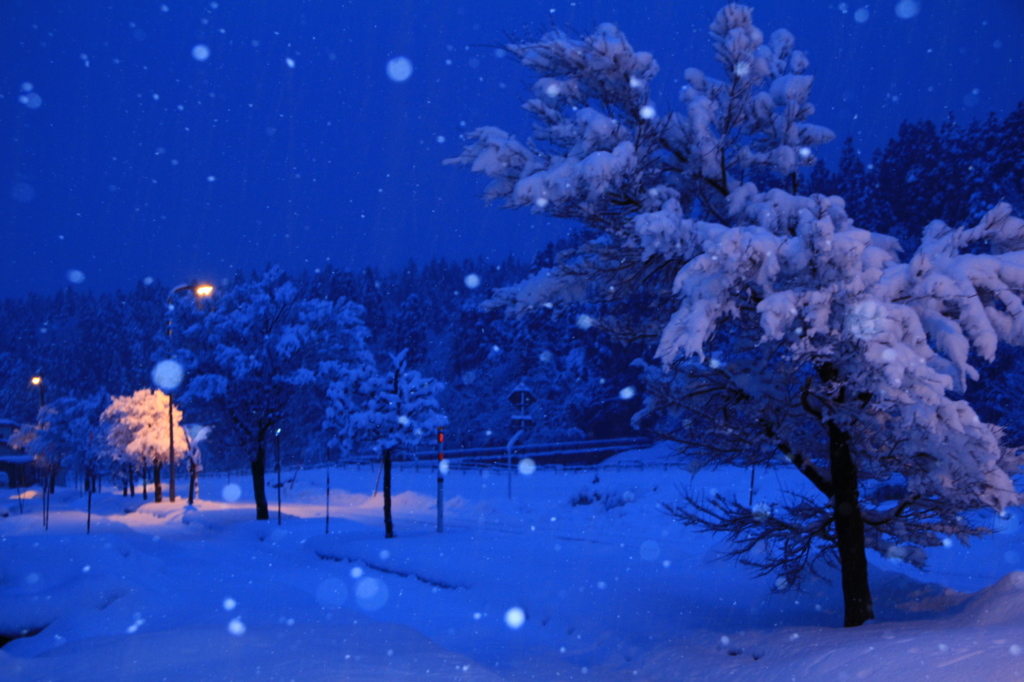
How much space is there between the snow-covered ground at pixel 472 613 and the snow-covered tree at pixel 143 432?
1963cm

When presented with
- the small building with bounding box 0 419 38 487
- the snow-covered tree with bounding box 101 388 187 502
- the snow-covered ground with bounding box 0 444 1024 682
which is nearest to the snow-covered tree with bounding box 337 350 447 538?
the snow-covered ground with bounding box 0 444 1024 682

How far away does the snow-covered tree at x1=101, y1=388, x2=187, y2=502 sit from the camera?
39.3m

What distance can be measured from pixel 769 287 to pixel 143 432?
3997 cm

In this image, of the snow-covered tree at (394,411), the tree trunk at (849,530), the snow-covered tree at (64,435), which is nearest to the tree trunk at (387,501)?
the snow-covered tree at (394,411)

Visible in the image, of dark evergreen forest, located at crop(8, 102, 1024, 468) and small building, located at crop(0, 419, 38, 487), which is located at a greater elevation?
dark evergreen forest, located at crop(8, 102, 1024, 468)

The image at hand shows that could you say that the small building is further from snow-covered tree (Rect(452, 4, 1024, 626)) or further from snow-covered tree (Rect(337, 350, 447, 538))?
snow-covered tree (Rect(452, 4, 1024, 626))

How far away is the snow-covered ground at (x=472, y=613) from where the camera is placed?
19.9ft

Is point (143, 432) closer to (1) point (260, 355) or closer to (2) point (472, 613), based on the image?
(1) point (260, 355)

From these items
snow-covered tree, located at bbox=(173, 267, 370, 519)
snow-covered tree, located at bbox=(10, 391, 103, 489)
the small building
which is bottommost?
the small building

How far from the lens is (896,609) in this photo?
29.8 ft

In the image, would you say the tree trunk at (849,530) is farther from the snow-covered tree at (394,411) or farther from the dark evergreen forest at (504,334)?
the snow-covered tree at (394,411)

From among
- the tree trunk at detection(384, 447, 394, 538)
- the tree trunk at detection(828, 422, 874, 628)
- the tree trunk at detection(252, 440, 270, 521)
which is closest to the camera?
the tree trunk at detection(828, 422, 874, 628)

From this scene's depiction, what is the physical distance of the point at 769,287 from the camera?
6.98m

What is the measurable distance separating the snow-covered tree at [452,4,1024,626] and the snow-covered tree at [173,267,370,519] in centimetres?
1961
